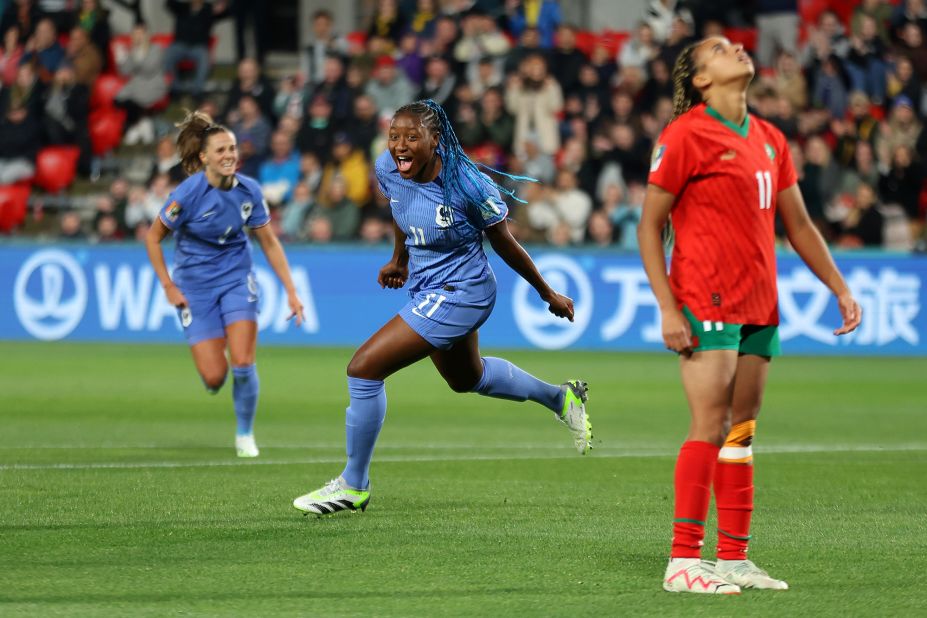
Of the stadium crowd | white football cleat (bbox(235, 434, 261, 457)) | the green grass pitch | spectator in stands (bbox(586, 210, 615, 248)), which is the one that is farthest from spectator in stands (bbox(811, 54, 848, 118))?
white football cleat (bbox(235, 434, 261, 457))

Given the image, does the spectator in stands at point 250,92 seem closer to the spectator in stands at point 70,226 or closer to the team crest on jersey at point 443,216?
the spectator in stands at point 70,226

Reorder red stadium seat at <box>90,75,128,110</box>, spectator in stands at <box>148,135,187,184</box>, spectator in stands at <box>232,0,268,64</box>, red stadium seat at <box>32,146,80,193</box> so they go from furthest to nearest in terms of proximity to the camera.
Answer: spectator in stands at <box>232,0,268,64</box>
red stadium seat at <box>90,75,128,110</box>
red stadium seat at <box>32,146,80,193</box>
spectator in stands at <box>148,135,187,184</box>

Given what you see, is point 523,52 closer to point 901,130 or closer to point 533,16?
point 533,16

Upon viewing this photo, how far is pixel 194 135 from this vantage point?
432 inches

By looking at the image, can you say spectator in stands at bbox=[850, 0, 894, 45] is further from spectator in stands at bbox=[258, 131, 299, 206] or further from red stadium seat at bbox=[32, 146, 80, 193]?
red stadium seat at bbox=[32, 146, 80, 193]

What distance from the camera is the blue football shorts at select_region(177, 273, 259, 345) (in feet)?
36.6

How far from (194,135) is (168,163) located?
497 inches

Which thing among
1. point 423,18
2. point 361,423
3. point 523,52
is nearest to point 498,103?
point 523,52

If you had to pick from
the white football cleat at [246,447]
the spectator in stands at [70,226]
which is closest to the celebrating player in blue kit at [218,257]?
the white football cleat at [246,447]

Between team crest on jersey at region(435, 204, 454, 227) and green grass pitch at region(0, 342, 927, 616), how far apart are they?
4.72 feet

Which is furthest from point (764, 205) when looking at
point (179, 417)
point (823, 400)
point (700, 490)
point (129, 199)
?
point (129, 199)

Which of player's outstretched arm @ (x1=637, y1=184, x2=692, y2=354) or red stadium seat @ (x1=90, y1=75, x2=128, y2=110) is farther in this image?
red stadium seat @ (x1=90, y1=75, x2=128, y2=110)

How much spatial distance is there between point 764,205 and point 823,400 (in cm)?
920

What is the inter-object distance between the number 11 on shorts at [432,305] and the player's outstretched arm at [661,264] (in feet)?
7.06
